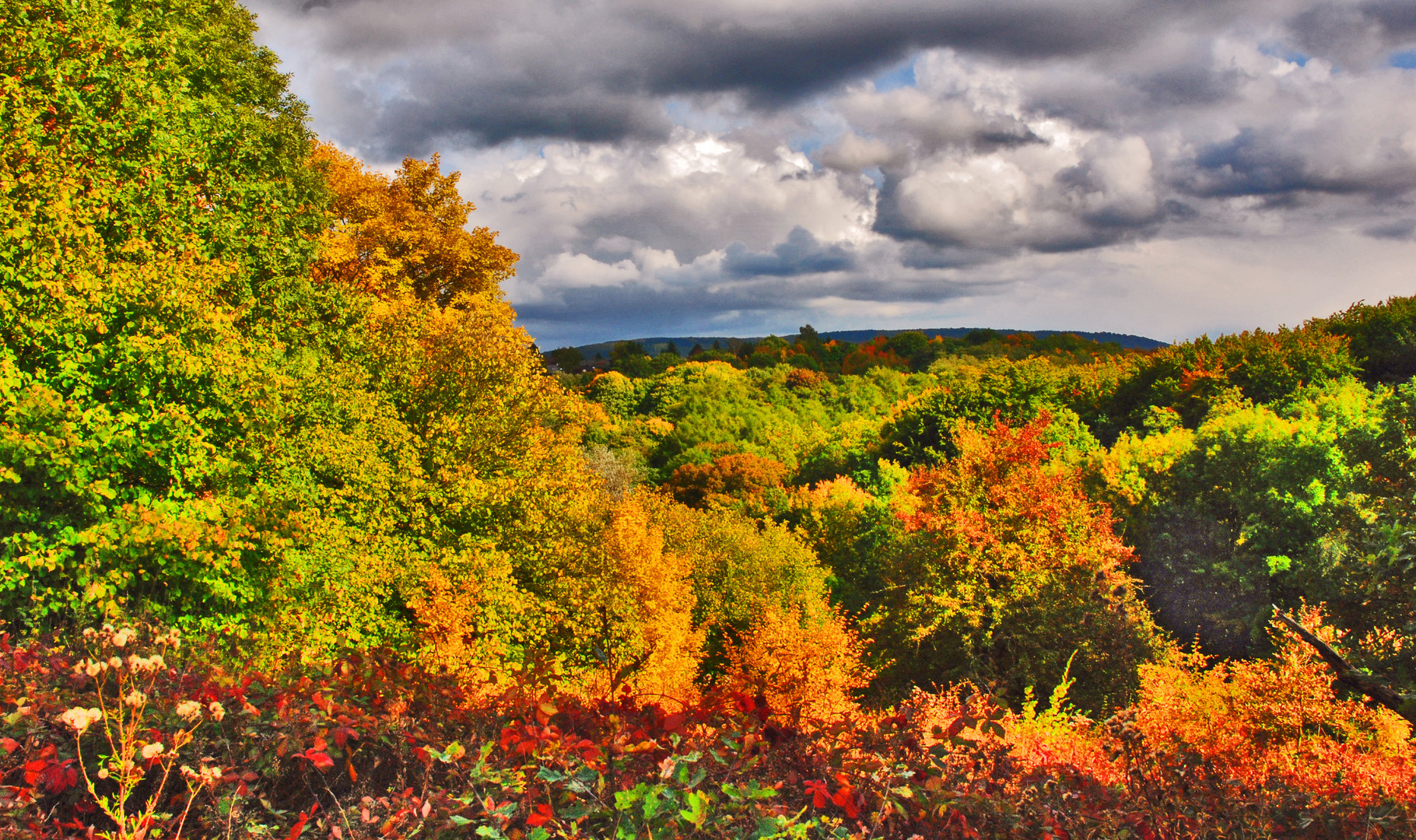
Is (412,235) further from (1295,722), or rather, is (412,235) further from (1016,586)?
(1295,722)

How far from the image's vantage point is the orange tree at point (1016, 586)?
855 inches

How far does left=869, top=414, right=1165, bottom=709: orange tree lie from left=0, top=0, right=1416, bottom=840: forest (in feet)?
0.47

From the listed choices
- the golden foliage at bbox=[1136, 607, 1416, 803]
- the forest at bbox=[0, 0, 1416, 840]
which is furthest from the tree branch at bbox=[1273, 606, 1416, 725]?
the golden foliage at bbox=[1136, 607, 1416, 803]

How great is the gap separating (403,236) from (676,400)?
192ft

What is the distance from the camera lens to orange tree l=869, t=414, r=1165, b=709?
21719 millimetres

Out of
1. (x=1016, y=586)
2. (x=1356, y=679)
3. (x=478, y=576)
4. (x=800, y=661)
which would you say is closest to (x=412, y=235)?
(x=478, y=576)

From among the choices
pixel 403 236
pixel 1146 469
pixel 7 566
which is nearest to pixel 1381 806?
pixel 7 566

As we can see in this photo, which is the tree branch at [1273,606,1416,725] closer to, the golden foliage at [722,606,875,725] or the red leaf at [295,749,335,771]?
the red leaf at [295,749,335,771]

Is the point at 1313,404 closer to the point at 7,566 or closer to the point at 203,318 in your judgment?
the point at 203,318

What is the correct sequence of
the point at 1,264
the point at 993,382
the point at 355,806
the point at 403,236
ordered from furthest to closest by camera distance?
the point at 993,382 < the point at 403,236 < the point at 1,264 < the point at 355,806

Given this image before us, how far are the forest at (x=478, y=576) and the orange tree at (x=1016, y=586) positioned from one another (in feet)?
0.47

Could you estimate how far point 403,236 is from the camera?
23625 millimetres

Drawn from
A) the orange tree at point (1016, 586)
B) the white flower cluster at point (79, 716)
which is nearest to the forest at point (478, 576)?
the white flower cluster at point (79, 716)

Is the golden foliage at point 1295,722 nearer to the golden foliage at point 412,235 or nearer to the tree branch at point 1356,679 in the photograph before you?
the tree branch at point 1356,679
